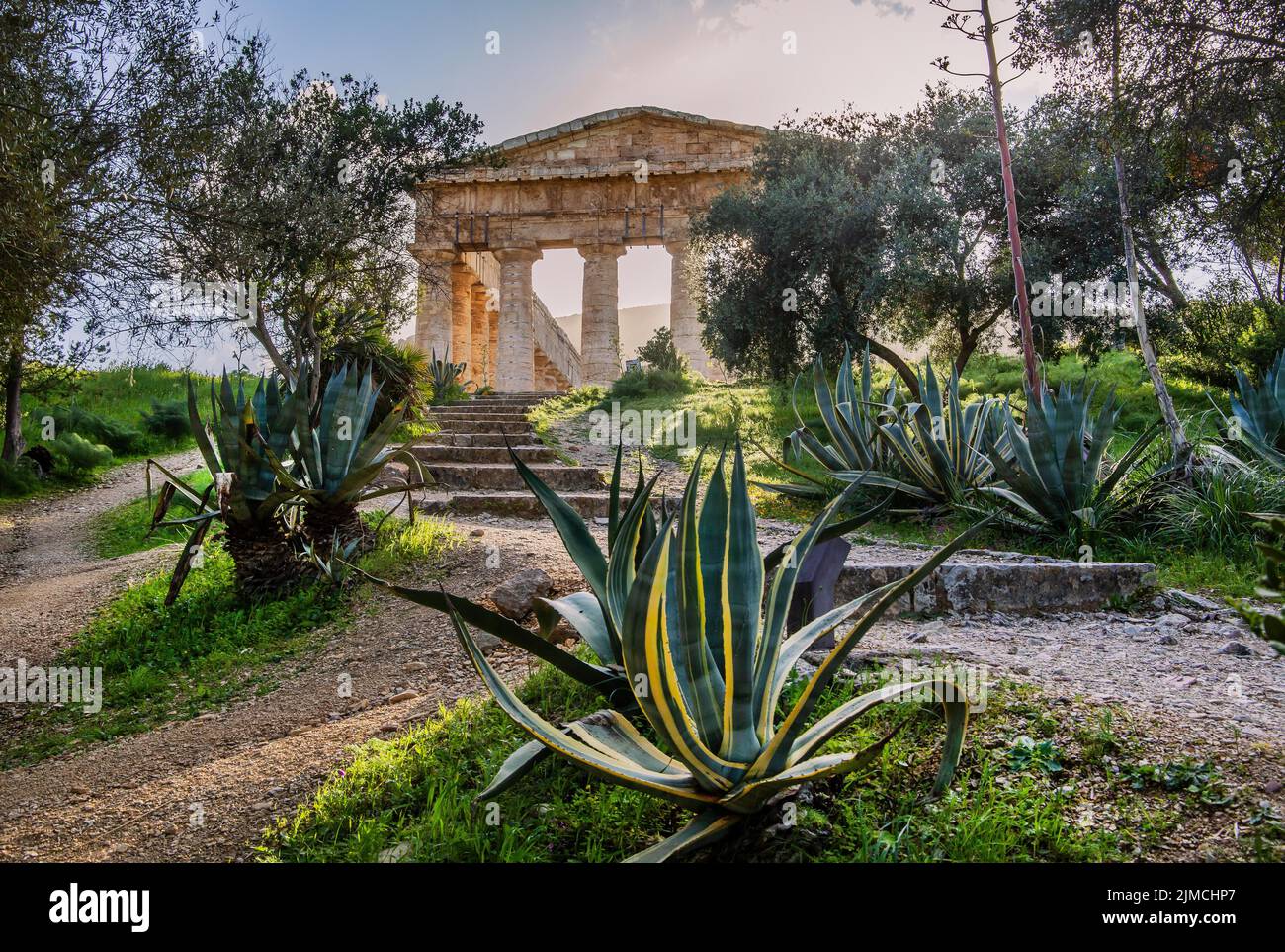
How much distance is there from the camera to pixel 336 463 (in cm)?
516

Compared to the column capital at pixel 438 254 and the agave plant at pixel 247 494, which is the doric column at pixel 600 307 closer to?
the column capital at pixel 438 254

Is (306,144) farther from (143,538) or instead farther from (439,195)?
(439,195)

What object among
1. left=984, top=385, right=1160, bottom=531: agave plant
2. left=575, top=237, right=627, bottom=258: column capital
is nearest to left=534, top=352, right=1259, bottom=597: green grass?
left=984, top=385, right=1160, bottom=531: agave plant

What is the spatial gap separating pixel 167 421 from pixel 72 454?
2.59 meters

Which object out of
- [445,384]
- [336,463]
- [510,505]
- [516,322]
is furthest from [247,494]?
[516,322]

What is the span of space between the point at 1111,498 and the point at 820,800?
4565 mm

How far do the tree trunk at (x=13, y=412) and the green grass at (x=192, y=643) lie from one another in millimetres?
6343

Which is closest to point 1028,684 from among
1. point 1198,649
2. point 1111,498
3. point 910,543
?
point 1198,649

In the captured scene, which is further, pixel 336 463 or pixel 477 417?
pixel 477 417

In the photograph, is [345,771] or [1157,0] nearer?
[345,771]

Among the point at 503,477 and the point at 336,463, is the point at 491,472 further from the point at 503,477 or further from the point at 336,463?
the point at 336,463

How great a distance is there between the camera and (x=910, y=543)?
577 cm

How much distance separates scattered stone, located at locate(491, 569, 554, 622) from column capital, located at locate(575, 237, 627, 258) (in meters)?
21.2

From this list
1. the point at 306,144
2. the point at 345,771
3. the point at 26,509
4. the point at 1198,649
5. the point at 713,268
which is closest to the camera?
the point at 345,771
